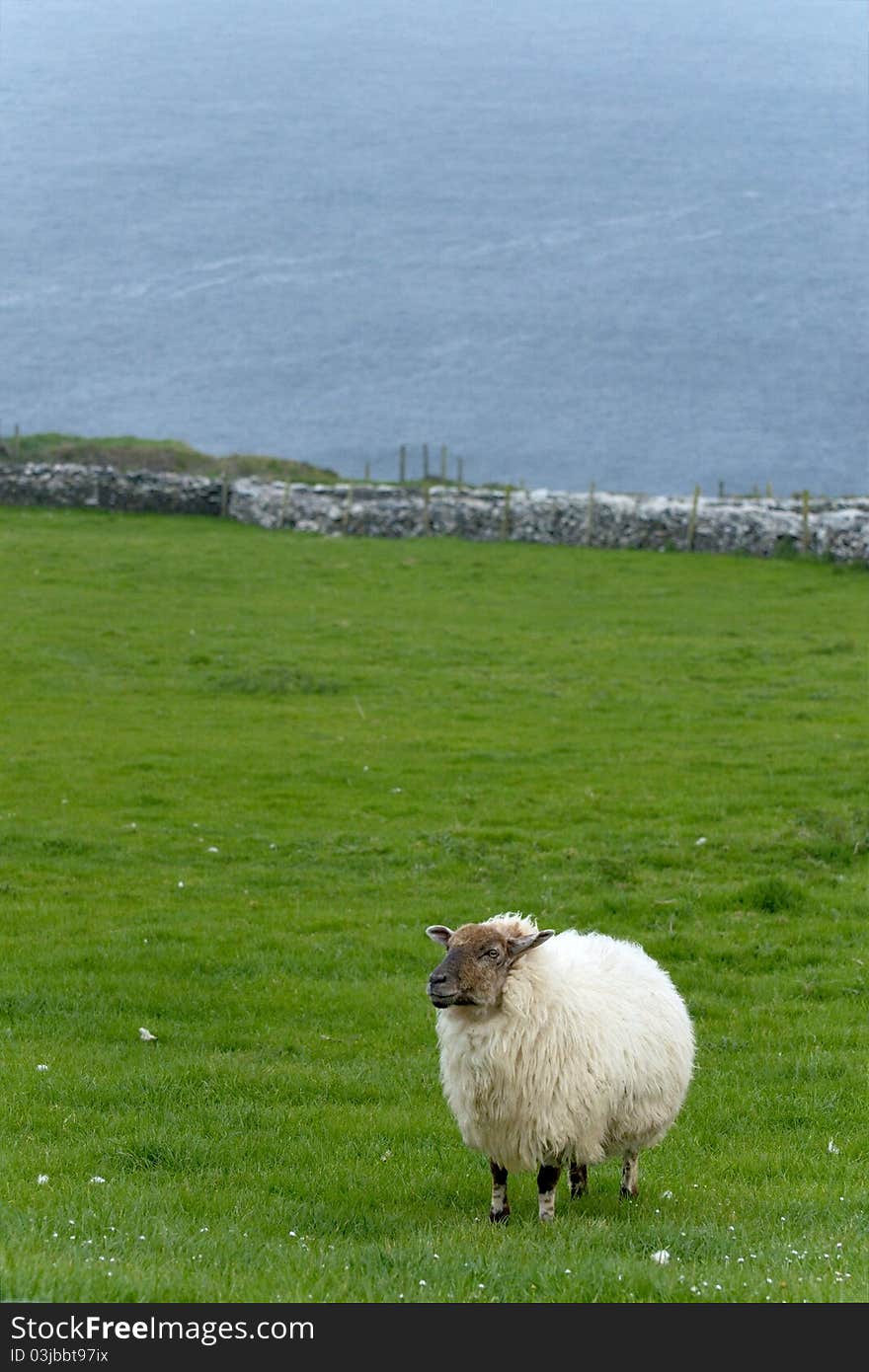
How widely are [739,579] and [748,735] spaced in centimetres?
1718

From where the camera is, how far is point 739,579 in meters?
41.0

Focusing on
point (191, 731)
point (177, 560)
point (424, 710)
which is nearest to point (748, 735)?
point (424, 710)

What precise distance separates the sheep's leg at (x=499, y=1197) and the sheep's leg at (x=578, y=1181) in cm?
84

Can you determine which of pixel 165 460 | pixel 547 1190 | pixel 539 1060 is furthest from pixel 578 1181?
pixel 165 460

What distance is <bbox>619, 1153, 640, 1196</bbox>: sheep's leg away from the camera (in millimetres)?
9406

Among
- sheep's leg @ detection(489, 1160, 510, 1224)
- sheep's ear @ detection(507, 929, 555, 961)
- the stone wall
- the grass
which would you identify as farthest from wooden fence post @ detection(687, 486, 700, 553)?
sheep's leg @ detection(489, 1160, 510, 1224)

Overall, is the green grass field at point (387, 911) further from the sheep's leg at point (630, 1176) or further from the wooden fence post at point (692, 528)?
the wooden fence post at point (692, 528)

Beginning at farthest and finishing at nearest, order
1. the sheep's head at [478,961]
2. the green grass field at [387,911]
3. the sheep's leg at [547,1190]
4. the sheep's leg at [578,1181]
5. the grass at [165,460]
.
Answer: the grass at [165,460]
the sheep's leg at [578,1181]
the sheep's leg at [547,1190]
the sheep's head at [478,961]
the green grass field at [387,911]

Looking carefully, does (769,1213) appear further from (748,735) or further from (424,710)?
(424,710)

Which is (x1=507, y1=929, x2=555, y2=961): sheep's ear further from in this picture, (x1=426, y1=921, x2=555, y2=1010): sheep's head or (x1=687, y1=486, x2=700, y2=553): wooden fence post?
(x1=687, y1=486, x2=700, y2=553): wooden fence post

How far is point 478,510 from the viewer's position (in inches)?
1934

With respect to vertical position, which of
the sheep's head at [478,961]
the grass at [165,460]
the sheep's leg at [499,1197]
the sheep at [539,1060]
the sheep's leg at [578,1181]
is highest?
the grass at [165,460]

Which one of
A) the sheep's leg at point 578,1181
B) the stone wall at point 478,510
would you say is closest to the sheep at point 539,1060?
the sheep's leg at point 578,1181

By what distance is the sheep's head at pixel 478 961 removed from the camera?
8.48 m
